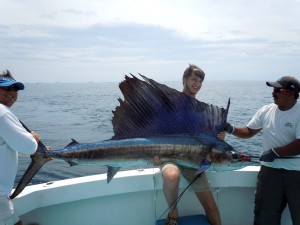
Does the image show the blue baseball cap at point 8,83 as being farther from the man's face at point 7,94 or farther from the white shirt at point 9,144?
the white shirt at point 9,144

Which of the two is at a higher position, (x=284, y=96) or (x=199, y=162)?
(x=284, y=96)

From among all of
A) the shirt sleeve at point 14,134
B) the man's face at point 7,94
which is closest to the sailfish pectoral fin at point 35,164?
the shirt sleeve at point 14,134

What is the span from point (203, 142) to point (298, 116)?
823 mm

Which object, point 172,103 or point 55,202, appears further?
point 55,202

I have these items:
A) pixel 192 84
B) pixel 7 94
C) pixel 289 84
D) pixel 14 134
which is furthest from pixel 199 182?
pixel 7 94

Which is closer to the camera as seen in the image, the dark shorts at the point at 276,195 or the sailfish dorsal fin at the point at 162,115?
the sailfish dorsal fin at the point at 162,115

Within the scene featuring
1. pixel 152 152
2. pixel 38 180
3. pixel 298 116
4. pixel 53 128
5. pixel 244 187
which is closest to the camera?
pixel 152 152

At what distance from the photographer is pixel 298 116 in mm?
2369

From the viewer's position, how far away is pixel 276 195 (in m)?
2.47

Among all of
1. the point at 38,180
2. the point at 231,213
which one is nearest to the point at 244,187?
the point at 231,213

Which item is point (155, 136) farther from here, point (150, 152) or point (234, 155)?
point (234, 155)

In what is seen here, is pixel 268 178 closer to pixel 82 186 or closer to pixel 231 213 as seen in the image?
pixel 231 213

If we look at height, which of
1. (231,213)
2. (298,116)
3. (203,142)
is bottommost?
(231,213)

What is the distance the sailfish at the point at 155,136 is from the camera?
2.03 m
